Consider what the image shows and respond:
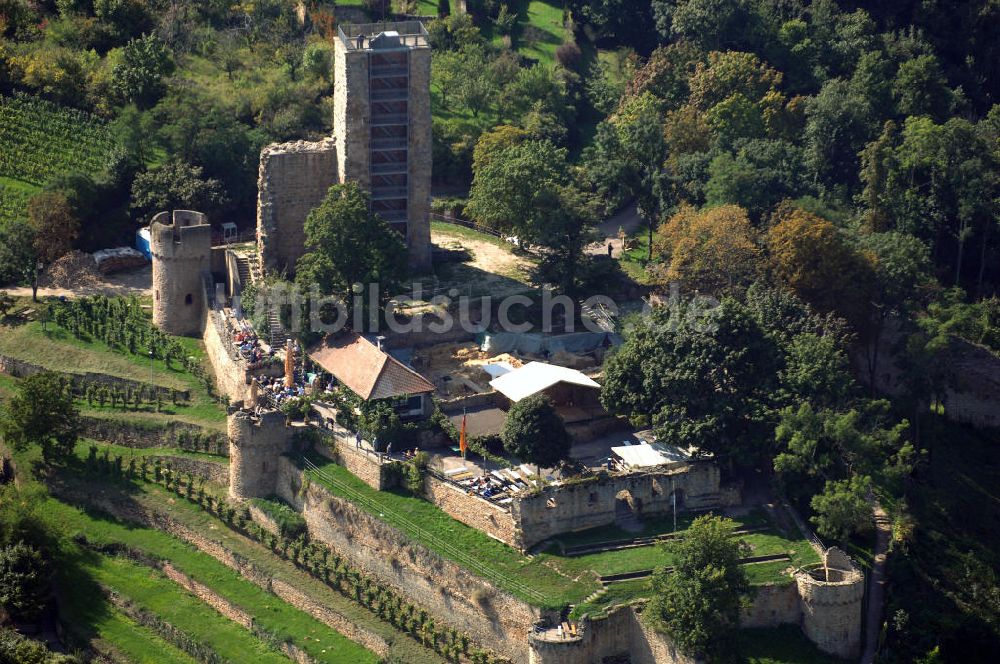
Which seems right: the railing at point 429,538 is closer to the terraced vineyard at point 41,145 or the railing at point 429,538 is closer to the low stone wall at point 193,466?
the low stone wall at point 193,466

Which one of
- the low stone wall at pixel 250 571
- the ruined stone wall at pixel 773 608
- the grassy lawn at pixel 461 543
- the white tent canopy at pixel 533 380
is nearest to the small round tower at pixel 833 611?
the ruined stone wall at pixel 773 608

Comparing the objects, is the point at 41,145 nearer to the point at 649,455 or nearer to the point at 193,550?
the point at 193,550

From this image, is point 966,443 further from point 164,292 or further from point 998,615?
point 164,292

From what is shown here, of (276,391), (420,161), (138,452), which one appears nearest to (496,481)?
(276,391)

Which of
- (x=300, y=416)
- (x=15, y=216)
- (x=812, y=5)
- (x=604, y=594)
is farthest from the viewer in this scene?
(x=812, y=5)

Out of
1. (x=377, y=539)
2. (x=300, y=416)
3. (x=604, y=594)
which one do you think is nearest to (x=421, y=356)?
(x=300, y=416)

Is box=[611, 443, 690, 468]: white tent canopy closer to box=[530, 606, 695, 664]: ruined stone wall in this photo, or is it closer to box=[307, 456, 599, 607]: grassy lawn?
box=[307, 456, 599, 607]: grassy lawn
